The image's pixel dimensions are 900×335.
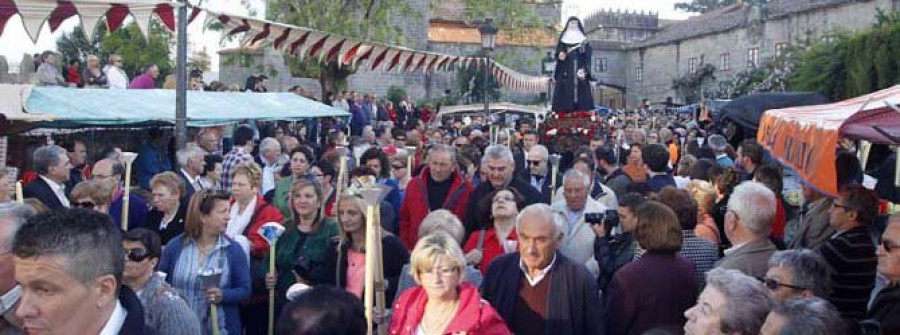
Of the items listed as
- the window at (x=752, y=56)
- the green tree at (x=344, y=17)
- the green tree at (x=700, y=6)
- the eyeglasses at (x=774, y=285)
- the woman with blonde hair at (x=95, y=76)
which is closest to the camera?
the eyeglasses at (x=774, y=285)

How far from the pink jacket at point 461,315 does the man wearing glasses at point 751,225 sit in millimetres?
1452

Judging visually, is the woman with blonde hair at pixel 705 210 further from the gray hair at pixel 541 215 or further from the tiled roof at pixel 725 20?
the tiled roof at pixel 725 20

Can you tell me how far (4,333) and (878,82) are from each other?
28066 millimetres

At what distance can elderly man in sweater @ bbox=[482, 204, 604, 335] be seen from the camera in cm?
481

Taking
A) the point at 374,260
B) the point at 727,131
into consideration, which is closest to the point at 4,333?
the point at 374,260

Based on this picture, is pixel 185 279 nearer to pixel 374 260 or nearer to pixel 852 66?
pixel 374 260

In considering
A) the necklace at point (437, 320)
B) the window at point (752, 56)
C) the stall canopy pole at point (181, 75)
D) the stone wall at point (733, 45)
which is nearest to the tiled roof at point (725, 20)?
the stone wall at point (733, 45)

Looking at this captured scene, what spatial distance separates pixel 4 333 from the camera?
3.37 m

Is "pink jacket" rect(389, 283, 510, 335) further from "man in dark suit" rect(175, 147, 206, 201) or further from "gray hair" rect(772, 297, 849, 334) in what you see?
"man in dark suit" rect(175, 147, 206, 201)

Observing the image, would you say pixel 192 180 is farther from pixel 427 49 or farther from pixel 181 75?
pixel 427 49

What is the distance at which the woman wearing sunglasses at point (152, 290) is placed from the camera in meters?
4.10

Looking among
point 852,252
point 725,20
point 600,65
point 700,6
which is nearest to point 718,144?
point 852,252

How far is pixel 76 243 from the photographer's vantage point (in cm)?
293

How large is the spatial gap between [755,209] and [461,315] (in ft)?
6.15
